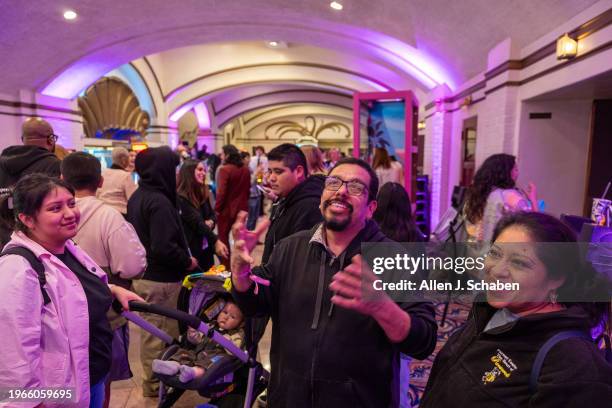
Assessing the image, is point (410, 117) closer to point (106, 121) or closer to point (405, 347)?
point (405, 347)

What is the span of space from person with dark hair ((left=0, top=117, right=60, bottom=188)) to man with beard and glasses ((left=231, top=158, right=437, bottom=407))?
201 cm

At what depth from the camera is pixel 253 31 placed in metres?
7.91

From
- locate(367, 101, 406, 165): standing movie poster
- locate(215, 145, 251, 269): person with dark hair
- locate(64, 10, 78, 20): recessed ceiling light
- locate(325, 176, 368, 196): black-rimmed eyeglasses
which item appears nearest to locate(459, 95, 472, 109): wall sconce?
locate(367, 101, 406, 165): standing movie poster

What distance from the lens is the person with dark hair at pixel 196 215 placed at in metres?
3.35

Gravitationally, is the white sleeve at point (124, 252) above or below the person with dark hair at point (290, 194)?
below

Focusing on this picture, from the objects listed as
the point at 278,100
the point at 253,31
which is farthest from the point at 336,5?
the point at 278,100

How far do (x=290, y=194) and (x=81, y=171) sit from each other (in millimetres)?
1143

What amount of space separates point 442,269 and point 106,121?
12013 millimetres

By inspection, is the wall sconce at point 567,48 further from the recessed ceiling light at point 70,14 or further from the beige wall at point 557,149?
the recessed ceiling light at point 70,14

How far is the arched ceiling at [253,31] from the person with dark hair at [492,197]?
6.16 ft

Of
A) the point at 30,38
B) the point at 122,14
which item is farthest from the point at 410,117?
the point at 30,38

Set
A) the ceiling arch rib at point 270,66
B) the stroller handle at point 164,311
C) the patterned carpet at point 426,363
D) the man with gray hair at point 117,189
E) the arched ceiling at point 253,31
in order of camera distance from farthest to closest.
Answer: the ceiling arch rib at point 270,66, the arched ceiling at point 253,31, the man with gray hair at point 117,189, the patterned carpet at point 426,363, the stroller handle at point 164,311

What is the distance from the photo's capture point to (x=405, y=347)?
1.19 metres

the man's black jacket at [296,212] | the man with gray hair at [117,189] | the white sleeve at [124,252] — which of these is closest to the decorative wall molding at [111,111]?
the man with gray hair at [117,189]
